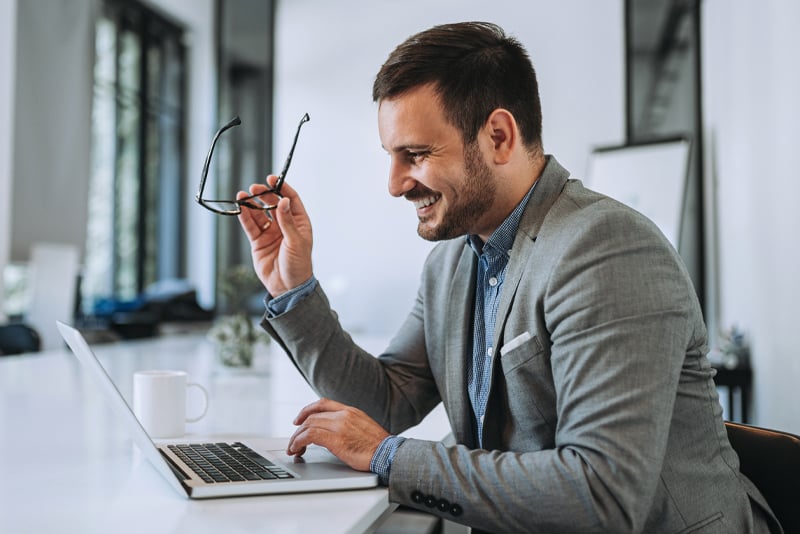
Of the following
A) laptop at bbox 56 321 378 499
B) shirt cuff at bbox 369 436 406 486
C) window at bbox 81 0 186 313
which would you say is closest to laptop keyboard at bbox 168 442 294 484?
laptop at bbox 56 321 378 499

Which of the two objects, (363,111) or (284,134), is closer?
(363,111)

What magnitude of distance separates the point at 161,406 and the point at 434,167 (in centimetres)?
65

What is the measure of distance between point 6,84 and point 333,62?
2.64 metres

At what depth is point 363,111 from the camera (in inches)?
247

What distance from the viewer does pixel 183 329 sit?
17.9 ft

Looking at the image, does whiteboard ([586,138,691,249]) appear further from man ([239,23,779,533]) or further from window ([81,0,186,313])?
window ([81,0,186,313])

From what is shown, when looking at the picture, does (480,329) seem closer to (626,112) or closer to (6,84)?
(6,84)

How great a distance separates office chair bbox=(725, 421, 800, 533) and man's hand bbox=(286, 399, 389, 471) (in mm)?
583

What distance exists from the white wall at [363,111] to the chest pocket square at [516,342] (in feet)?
15.9

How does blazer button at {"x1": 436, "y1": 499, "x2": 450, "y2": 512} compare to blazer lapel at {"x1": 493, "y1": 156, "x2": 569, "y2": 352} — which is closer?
blazer button at {"x1": 436, "y1": 499, "x2": 450, "y2": 512}

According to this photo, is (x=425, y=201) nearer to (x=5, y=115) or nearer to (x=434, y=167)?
(x=434, y=167)

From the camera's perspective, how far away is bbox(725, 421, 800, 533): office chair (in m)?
1.14

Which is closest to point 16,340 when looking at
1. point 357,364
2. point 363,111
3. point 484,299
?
point 357,364

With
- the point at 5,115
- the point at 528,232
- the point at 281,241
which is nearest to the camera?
the point at 528,232
